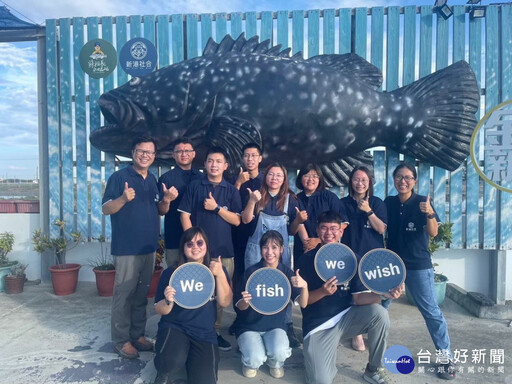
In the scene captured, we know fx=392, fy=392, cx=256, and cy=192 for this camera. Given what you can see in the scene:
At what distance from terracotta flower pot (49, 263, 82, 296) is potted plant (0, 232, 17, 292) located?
0.63m

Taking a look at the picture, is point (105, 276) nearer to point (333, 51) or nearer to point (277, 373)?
point (277, 373)

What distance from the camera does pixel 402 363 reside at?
9.32ft

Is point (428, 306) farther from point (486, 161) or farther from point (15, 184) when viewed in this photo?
point (15, 184)

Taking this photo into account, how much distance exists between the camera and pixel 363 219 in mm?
2934

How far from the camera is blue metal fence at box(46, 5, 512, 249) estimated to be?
4.33 metres

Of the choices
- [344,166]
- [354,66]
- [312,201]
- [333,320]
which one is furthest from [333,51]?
[333,320]

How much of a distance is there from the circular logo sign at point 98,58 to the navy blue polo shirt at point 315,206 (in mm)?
3025

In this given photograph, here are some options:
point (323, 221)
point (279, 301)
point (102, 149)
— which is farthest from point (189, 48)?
point (279, 301)

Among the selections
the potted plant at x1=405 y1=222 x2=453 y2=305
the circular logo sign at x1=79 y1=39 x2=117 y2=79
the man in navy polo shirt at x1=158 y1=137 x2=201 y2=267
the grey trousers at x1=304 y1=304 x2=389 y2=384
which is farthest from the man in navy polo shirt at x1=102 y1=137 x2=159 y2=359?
the potted plant at x1=405 y1=222 x2=453 y2=305

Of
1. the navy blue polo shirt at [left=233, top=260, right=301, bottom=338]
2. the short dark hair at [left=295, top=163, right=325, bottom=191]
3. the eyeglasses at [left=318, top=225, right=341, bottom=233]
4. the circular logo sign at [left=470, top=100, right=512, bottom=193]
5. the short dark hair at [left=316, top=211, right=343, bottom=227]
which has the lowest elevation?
the navy blue polo shirt at [left=233, top=260, right=301, bottom=338]

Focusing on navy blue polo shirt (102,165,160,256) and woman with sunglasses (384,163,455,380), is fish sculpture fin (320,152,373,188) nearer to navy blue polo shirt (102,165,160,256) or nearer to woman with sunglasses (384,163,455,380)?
woman with sunglasses (384,163,455,380)

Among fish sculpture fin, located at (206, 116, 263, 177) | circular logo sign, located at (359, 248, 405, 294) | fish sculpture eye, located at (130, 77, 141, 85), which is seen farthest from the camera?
fish sculpture eye, located at (130, 77, 141, 85)

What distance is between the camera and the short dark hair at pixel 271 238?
2.63m

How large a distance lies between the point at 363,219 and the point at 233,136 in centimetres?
165
